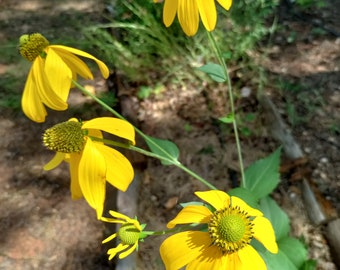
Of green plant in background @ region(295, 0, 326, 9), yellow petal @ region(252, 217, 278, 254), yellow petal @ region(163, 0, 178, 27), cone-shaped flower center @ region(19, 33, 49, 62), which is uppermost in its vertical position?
yellow petal @ region(163, 0, 178, 27)

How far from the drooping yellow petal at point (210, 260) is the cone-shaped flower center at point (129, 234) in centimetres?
19

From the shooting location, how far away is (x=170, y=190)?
2428 mm

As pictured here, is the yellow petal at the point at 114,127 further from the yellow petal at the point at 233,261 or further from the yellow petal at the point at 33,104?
the yellow petal at the point at 233,261

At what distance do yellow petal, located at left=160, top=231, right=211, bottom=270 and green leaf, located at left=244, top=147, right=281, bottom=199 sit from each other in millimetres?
684

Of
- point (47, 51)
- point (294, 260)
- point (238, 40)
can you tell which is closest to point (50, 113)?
point (238, 40)

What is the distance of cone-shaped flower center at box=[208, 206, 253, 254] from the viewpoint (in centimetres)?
108

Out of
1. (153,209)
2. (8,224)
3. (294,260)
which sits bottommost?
(8,224)

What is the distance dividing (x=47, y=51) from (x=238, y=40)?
181 centimetres

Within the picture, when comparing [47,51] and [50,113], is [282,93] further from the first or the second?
[47,51]

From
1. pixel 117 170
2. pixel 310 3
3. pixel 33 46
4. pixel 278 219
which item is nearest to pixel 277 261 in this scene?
pixel 278 219

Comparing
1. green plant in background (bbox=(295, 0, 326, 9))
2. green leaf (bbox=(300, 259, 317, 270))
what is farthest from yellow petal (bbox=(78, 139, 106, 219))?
green plant in background (bbox=(295, 0, 326, 9))

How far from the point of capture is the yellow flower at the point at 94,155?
1.17 meters

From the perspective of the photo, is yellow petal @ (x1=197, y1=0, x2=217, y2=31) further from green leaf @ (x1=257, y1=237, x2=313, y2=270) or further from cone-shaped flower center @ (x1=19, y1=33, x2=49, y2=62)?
green leaf @ (x1=257, y1=237, x2=313, y2=270)

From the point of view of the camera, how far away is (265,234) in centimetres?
115
